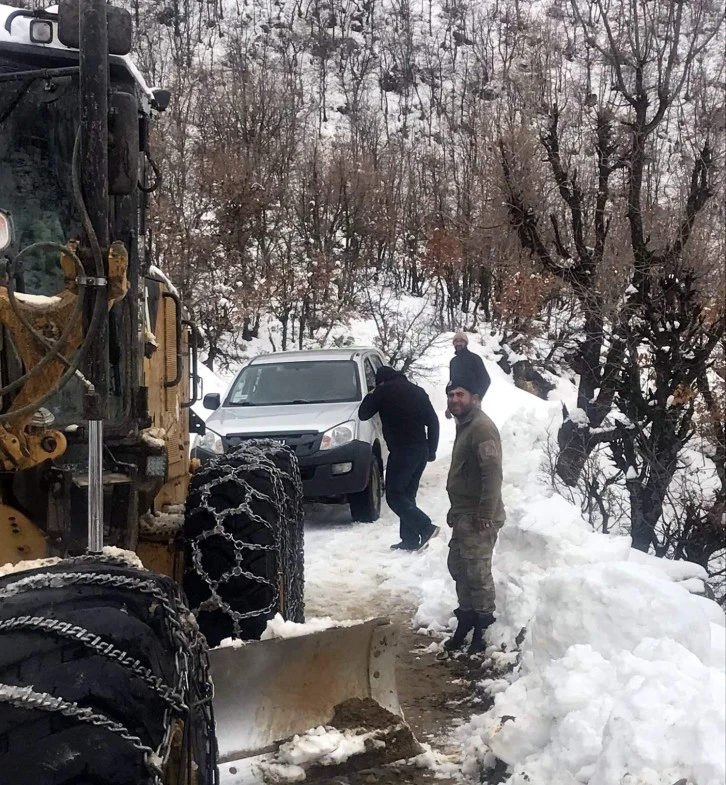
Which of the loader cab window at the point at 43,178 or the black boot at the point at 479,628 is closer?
the loader cab window at the point at 43,178

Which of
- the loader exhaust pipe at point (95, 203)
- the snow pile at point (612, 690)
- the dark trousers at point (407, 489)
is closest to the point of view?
the loader exhaust pipe at point (95, 203)

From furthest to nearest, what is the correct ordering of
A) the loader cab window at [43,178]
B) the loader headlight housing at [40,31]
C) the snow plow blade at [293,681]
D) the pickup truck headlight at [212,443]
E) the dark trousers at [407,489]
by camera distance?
the pickup truck headlight at [212,443] < the dark trousers at [407,489] < the snow plow blade at [293,681] < the loader cab window at [43,178] < the loader headlight housing at [40,31]

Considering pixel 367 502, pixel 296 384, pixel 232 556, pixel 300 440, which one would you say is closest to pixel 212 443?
pixel 300 440

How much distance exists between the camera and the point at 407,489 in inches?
314

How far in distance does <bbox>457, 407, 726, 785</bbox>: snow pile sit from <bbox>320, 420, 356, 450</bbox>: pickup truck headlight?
3.43 meters

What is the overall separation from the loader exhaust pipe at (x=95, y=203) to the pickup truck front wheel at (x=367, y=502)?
6029mm

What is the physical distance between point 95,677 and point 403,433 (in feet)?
20.2

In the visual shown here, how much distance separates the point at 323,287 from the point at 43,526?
18134mm

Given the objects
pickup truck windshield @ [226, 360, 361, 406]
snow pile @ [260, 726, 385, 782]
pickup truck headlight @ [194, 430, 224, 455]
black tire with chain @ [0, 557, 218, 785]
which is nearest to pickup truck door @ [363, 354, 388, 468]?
pickup truck windshield @ [226, 360, 361, 406]

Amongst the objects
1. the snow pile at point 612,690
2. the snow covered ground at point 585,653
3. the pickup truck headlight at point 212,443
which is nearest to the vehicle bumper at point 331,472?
the pickup truck headlight at point 212,443

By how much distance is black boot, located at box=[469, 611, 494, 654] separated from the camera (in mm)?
5180

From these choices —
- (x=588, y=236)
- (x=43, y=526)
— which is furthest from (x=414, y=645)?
(x=588, y=236)

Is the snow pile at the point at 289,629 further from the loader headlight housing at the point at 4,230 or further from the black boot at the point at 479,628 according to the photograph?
the black boot at the point at 479,628

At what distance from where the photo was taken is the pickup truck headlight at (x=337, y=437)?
26.2ft
